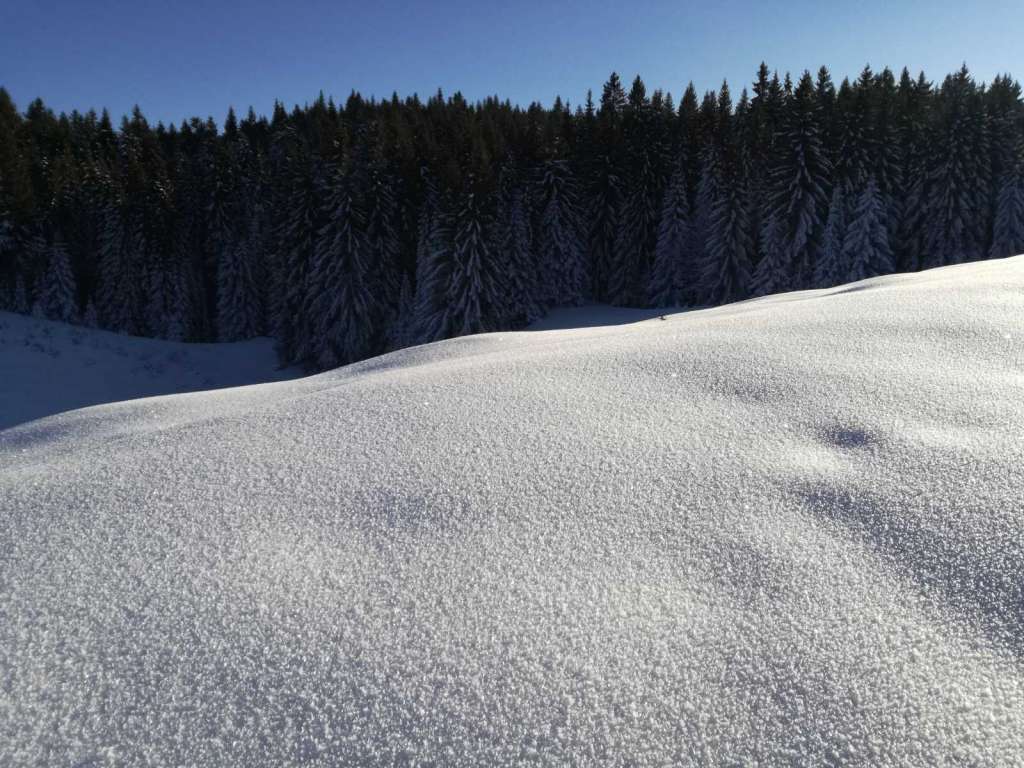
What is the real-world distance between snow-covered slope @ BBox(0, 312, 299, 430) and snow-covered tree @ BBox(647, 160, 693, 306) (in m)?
23.6

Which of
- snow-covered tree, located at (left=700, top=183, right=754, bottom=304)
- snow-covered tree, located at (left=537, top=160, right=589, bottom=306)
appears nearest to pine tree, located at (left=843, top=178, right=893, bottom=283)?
snow-covered tree, located at (left=700, top=183, right=754, bottom=304)

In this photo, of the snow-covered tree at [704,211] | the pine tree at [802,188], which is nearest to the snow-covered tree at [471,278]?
the snow-covered tree at [704,211]

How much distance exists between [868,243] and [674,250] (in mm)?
10443

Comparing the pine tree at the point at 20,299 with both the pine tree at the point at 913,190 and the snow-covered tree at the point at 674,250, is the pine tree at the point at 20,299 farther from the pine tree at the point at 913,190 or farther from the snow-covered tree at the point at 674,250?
the pine tree at the point at 913,190

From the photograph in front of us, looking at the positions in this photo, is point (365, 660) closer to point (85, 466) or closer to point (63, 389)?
point (85, 466)

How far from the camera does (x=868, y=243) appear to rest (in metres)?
32.2

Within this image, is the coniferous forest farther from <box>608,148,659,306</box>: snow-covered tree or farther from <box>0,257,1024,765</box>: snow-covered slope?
<box>0,257,1024,765</box>: snow-covered slope

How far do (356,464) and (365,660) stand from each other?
4.63ft

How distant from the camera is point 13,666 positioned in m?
1.94

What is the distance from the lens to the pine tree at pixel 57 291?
137 ft

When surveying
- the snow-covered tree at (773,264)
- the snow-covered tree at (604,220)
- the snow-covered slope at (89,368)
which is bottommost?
the snow-covered slope at (89,368)

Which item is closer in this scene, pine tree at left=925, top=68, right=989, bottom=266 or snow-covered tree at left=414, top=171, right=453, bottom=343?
snow-covered tree at left=414, top=171, right=453, bottom=343

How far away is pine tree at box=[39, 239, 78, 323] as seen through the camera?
4181cm

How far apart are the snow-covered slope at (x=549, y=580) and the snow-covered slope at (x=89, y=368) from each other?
21610 mm
